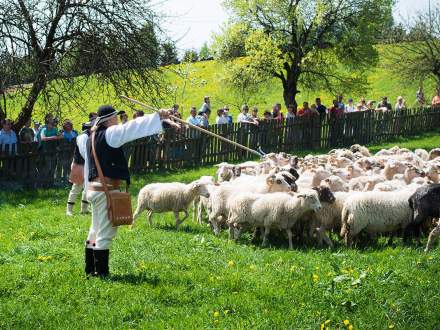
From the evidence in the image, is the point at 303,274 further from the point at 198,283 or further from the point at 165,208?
the point at 165,208

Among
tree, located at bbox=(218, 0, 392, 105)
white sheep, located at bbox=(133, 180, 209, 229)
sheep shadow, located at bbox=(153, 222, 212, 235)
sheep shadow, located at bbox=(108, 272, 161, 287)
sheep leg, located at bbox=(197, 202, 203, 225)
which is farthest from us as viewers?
tree, located at bbox=(218, 0, 392, 105)

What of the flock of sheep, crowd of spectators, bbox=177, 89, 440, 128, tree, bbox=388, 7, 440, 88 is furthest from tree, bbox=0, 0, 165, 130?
tree, bbox=388, 7, 440, 88

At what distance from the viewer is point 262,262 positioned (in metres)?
8.19

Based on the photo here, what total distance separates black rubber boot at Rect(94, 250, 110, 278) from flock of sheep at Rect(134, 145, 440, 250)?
9.83ft

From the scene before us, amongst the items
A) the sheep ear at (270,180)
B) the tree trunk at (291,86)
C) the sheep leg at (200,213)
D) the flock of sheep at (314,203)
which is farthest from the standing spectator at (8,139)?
the tree trunk at (291,86)

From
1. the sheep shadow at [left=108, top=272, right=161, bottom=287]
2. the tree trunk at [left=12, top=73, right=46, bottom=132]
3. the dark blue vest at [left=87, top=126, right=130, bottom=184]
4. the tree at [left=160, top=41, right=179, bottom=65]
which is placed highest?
the tree at [left=160, top=41, right=179, bottom=65]

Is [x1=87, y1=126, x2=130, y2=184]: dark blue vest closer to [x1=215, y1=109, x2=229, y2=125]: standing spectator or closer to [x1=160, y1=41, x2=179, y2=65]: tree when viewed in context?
[x1=160, y1=41, x2=179, y2=65]: tree

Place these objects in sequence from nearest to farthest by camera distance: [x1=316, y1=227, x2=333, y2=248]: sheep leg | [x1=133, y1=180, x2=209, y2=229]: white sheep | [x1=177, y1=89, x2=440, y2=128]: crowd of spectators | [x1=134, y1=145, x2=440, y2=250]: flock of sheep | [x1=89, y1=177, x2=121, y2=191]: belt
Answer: [x1=89, y1=177, x2=121, y2=191]: belt < [x1=134, y1=145, x2=440, y2=250]: flock of sheep < [x1=316, y1=227, x2=333, y2=248]: sheep leg < [x1=133, y1=180, x2=209, y2=229]: white sheep < [x1=177, y1=89, x2=440, y2=128]: crowd of spectators

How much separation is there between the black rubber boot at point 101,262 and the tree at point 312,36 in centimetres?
Result: 1741

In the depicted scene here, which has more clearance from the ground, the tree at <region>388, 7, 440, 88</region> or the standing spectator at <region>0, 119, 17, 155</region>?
the tree at <region>388, 7, 440, 88</region>

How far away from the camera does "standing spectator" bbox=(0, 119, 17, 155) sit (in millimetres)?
14555

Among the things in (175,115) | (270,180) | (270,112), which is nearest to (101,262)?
(270,180)

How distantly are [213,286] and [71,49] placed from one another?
10.2 m

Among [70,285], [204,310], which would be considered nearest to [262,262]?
[204,310]
